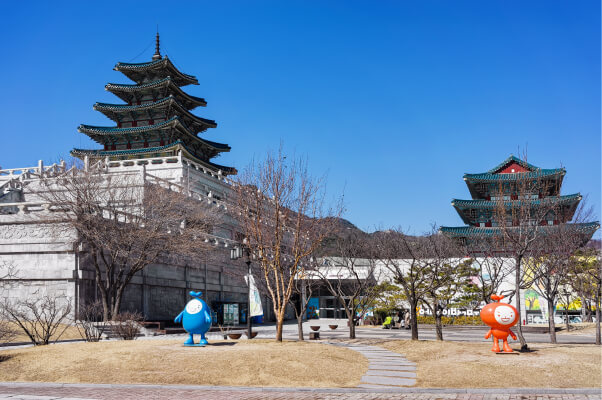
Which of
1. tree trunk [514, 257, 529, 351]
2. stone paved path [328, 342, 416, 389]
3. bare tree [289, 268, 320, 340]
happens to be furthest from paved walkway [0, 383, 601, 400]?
bare tree [289, 268, 320, 340]

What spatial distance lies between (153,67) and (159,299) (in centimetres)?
3150

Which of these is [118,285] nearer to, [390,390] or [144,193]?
[144,193]

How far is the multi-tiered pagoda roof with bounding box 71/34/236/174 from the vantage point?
57.2 metres

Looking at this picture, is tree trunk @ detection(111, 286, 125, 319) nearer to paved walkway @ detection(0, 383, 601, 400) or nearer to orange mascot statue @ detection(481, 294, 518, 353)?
paved walkway @ detection(0, 383, 601, 400)

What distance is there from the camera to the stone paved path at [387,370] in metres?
13.5

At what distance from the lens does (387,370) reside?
1555 centimetres

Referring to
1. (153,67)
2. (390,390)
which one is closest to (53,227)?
(390,390)

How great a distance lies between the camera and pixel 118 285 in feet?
99.2

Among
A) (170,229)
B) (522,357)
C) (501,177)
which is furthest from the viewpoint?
(501,177)

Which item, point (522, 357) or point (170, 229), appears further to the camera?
point (170, 229)

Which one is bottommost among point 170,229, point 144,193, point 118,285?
point 118,285

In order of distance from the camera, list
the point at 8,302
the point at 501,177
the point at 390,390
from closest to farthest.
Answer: the point at 390,390 < the point at 8,302 < the point at 501,177

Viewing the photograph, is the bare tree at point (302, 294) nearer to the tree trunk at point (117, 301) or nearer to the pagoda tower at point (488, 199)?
the tree trunk at point (117, 301)

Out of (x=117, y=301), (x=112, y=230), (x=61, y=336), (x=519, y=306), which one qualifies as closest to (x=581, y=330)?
(x=519, y=306)
